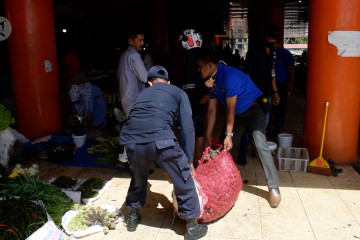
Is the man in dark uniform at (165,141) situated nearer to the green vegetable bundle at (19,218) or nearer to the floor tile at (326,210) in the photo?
the green vegetable bundle at (19,218)

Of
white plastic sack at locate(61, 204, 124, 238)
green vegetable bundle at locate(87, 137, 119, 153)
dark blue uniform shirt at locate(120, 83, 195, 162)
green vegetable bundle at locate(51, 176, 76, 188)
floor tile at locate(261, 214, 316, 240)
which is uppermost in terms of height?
dark blue uniform shirt at locate(120, 83, 195, 162)

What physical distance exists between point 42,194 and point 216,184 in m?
1.97

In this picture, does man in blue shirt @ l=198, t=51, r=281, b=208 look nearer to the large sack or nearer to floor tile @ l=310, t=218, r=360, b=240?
the large sack

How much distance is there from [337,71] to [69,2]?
12.7 m

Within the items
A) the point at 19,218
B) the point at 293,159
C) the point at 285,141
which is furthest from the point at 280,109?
the point at 19,218

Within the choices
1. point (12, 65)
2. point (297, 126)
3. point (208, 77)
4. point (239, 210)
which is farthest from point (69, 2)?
point (239, 210)

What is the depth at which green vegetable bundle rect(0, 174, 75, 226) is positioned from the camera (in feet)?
12.8

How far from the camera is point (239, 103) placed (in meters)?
4.48

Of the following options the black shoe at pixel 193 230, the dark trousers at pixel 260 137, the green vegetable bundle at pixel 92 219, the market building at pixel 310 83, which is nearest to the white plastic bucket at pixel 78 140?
the market building at pixel 310 83

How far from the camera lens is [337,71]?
553 cm

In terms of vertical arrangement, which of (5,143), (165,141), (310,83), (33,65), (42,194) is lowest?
(42,194)

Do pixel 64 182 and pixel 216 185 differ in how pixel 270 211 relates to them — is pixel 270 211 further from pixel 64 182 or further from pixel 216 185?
pixel 64 182

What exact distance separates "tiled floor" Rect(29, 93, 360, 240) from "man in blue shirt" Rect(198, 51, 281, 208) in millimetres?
351

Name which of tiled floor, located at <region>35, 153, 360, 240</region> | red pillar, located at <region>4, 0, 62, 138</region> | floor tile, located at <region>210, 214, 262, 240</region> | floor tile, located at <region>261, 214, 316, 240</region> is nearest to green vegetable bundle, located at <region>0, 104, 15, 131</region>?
red pillar, located at <region>4, 0, 62, 138</region>
